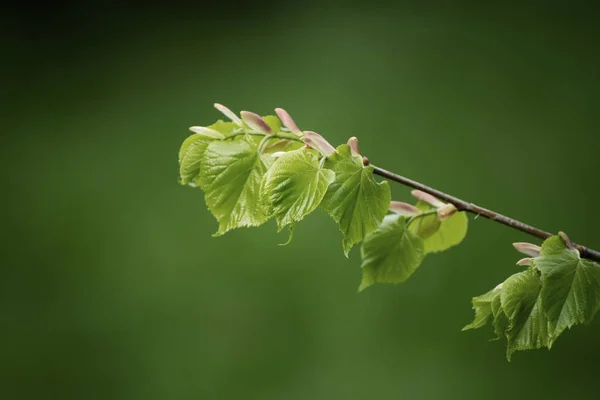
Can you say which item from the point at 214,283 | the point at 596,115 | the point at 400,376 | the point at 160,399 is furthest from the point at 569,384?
the point at 160,399

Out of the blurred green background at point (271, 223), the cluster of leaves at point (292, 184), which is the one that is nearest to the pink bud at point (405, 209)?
the cluster of leaves at point (292, 184)

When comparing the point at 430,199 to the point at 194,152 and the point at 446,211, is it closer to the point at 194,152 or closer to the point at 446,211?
the point at 446,211

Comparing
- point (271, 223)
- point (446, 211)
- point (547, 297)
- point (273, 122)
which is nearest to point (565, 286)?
point (547, 297)

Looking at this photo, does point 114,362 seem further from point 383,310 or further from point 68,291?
point 383,310

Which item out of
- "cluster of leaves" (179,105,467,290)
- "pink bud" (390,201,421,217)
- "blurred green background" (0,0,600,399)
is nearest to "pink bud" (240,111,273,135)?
"cluster of leaves" (179,105,467,290)

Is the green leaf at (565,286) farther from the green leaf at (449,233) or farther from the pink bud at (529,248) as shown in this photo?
the green leaf at (449,233)

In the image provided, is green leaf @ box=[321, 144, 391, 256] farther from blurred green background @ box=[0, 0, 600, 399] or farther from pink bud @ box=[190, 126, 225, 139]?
blurred green background @ box=[0, 0, 600, 399]
